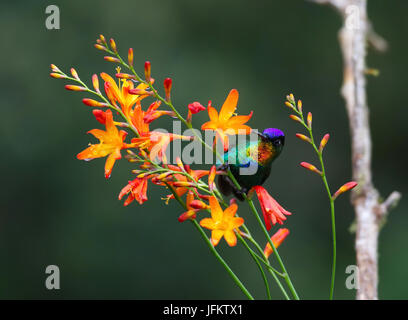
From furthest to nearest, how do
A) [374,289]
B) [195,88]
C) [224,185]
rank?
[195,88] → [374,289] → [224,185]

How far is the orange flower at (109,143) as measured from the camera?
136 centimetres

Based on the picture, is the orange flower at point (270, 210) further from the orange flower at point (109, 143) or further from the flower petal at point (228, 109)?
the orange flower at point (109, 143)

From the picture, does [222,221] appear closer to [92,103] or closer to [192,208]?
[192,208]

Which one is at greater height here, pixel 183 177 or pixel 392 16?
pixel 392 16

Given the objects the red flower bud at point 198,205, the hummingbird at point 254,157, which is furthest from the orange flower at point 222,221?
the hummingbird at point 254,157

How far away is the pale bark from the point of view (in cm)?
208

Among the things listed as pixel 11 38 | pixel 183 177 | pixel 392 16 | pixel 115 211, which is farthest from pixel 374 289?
pixel 392 16

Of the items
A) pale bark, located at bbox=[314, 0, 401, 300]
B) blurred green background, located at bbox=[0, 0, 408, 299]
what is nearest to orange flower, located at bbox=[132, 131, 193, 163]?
pale bark, located at bbox=[314, 0, 401, 300]

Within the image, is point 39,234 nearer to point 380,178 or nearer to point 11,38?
point 11,38

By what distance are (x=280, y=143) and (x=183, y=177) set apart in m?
0.31

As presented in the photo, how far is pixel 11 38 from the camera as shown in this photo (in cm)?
558

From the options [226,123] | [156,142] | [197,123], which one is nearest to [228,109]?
[226,123]

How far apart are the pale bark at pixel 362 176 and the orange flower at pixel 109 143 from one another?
1104 millimetres

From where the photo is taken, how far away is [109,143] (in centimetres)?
138
